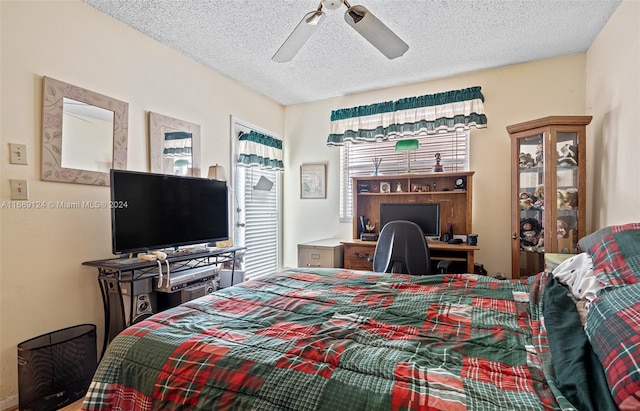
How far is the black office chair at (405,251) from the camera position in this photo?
8.48 feet

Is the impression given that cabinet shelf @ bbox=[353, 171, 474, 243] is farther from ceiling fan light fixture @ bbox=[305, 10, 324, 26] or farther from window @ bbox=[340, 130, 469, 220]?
ceiling fan light fixture @ bbox=[305, 10, 324, 26]

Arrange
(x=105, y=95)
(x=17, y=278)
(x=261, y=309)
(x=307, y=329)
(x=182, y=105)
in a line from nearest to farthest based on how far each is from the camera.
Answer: (x=307, y=329), (x=261, y=309), (x=17, y=278), (x=105, y=95), (x=182, y=105)

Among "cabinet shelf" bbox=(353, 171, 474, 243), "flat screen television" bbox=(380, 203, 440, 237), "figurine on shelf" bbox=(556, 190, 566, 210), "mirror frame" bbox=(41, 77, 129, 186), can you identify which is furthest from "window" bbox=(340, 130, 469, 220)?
"mirror frame" bbox=(41, 77, 129, 186)

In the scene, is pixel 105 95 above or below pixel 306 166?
above

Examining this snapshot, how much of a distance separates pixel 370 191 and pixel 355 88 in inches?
49.5

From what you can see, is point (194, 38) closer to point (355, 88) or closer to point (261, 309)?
point (355, 88)

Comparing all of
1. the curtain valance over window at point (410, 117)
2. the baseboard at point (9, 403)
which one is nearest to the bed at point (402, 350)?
the baseboard at point (9, 403)

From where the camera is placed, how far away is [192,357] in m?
0.96

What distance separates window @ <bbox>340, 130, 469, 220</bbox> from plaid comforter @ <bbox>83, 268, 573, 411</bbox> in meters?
2.31

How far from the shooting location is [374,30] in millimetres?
1851

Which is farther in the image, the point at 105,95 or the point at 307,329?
the point at 105,95

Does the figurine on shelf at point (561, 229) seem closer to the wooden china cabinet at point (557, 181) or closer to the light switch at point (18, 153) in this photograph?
the wooden china cabinet at point (557, 181)

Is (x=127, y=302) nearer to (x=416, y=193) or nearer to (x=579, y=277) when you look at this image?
(x=579, y=277)

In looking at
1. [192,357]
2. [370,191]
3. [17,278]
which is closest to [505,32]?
[370,191]
